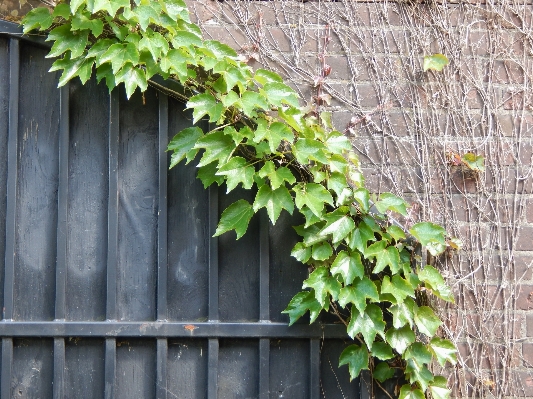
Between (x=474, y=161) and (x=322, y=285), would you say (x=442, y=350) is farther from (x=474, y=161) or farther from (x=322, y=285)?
(x=474, y=161)

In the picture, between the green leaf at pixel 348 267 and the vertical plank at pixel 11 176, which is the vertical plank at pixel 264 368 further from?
the vertical plank at pixel 11 176

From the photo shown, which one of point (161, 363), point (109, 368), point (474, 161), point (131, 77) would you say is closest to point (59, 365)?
point (109, 368)

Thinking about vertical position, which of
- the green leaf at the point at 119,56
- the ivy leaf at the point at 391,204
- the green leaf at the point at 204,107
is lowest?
the ivy leaf at the point at 391,204

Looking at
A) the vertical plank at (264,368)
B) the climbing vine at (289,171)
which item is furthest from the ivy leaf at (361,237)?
the vertical plank at (264,368)

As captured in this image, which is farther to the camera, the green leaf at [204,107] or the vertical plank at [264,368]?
the vertical plank at [264,368]

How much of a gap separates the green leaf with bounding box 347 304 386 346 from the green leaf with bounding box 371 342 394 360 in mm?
54

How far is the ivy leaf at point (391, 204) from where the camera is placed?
189 centimetres

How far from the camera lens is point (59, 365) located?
6.47ft

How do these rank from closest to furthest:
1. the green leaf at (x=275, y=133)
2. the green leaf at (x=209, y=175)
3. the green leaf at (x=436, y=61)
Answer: the green leaf at (x=275, y=133), the green leaf at (x=209, y=175), the green leaf at (x=436, y=61)

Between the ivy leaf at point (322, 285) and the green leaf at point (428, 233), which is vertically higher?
the green leaf at point (428, 233)

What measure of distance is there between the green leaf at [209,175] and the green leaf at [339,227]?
1.32 ft

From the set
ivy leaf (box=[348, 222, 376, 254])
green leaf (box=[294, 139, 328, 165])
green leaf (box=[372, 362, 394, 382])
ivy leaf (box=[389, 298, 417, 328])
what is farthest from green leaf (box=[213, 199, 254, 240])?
green leaf (box=[372, 362, 394, 382])

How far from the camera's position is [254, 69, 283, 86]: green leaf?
1900mm

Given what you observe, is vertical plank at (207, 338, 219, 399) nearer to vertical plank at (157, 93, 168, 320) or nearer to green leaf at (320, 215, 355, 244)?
vertical plank at (157, 93, 168, 320)
